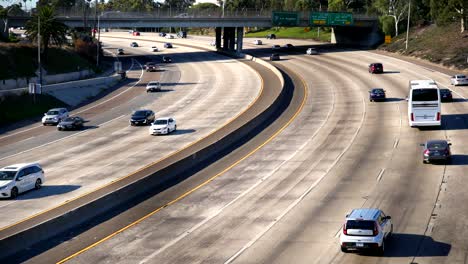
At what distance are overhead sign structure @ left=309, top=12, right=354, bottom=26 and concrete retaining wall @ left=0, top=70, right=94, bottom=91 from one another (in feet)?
165

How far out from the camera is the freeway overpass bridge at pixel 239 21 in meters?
124

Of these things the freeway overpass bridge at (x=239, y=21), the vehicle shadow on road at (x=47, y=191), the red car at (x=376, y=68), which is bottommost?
the vehicle shadow on road at (x=47, y=191)

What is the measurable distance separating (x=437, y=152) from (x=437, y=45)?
8330cm

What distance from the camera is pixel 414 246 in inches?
1218

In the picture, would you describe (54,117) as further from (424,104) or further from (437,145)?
(437,145)

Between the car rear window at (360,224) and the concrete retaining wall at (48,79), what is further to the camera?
the concrete retaining wall at (48,79)

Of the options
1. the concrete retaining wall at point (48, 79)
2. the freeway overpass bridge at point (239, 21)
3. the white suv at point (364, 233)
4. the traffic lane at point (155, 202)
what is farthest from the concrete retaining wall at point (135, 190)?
the freeway overpass bridge at point (239, 21)

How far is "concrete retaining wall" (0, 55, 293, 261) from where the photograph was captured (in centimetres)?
3177

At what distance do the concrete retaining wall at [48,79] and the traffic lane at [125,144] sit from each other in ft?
45.7

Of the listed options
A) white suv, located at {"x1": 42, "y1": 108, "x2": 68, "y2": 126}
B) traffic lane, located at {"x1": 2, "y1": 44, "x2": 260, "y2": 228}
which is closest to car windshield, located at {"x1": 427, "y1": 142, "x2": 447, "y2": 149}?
traffic lane, located at {"x1": 2, "y1": 44, "x2": 260, "y2": 228}

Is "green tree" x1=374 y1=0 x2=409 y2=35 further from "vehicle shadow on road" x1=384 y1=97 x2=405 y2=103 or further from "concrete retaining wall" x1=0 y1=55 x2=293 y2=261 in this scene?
"concrete retaining wall" x1=0 y1=55 x2=293 y2=261

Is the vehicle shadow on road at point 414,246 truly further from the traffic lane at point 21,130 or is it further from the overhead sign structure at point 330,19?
the overhead sign structure at point 330,19

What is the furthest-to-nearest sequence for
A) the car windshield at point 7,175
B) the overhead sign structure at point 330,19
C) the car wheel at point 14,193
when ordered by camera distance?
the overhead sign structure at point 330,19
the car windshield at point 7,175
the car wheel at point 14,193

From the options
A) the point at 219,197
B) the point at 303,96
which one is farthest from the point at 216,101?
the point at 219,197
